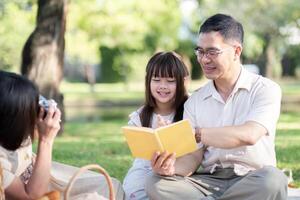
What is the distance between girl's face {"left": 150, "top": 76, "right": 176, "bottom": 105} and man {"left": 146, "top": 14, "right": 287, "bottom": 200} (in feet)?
1.33

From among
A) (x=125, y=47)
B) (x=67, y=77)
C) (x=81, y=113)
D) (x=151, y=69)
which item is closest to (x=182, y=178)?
(x=151, y=69)

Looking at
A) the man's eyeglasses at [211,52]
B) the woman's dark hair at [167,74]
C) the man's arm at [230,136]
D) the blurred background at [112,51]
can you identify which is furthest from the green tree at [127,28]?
the man's arm at [230,136]

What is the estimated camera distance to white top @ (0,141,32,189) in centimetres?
289

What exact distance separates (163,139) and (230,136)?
40 centimetres

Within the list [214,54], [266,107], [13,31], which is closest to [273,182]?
[266,107]

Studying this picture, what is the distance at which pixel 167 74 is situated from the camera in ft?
14.2

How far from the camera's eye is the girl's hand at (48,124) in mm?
2945

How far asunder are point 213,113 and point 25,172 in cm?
128

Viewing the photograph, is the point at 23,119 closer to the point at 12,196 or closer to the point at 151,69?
the point at 12,196

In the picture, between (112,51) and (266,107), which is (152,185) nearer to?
(266,107)

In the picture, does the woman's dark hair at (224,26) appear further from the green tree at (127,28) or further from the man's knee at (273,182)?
the green tree at (127,28)

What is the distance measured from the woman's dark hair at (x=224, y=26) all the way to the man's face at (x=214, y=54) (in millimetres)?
27

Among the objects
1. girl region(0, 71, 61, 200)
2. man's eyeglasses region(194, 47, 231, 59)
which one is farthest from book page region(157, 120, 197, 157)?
girl region(0, 71, 61, 200)

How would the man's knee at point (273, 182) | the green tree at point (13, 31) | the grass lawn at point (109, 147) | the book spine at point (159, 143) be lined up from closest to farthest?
the book spine at point (159, 143), the man's knee at point (273, 182), the grass lawn at point (109, 147), the green tree at point (13, 31)
